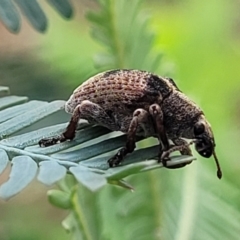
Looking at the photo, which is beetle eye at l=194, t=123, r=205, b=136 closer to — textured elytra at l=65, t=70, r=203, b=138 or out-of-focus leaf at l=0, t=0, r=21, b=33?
textured elytra at l=65, t=70, r=203, b=138

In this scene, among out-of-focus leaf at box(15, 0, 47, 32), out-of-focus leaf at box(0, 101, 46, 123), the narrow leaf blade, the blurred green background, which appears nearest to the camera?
the narrow leaf blade

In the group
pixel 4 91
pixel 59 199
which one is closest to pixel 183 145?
pixel 59 199

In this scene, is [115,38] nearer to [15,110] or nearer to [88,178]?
[15,110]

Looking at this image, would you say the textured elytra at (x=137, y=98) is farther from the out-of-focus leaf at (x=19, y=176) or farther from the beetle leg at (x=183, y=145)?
the out-of-focus leaf at (x=19, y=176)

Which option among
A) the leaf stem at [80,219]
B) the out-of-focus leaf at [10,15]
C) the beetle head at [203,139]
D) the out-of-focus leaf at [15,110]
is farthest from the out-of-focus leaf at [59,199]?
the out-of-focus leaf at [10,15]

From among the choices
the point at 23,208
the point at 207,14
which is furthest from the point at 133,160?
the point at 207,14

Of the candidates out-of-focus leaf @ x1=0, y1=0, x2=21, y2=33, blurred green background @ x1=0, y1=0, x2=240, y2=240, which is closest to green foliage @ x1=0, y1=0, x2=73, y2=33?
out-of-focus leaf @ x1=0, y1=0, x2=21, y2=33
